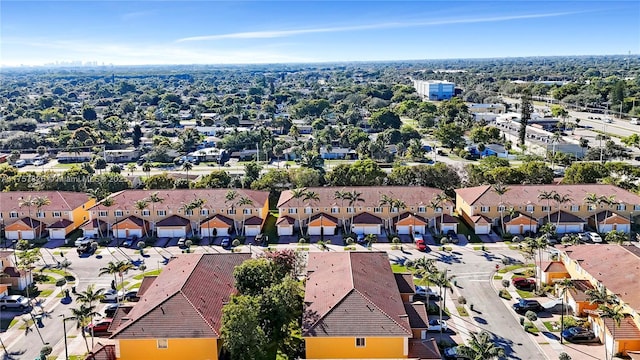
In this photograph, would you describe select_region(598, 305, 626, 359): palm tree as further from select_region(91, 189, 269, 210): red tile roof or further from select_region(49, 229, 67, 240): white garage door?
select_region(49, 229, 67, 240): white garage door

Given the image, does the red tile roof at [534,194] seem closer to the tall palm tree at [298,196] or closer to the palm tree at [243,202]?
Answer: the tall palm tree at [298,196]

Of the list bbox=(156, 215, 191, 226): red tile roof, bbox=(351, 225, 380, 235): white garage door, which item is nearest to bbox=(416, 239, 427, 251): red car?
bbox=(351, 225, 380, 235): white garage door

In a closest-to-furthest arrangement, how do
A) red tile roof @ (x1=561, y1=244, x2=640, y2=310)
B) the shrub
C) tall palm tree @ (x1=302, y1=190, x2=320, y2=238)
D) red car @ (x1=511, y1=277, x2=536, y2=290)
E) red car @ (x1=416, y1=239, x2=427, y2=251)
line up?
red tile roof @ (x1=561, y1=244, x2=640, y2=310), the shrub, red car @ (x1=511, y1=277, x2=536, y2=290), red car @ (x1=416, y1=239, x2=427, y2=251), tall palm tree @ (x1=302, y1=190, x2=320, y2=238)

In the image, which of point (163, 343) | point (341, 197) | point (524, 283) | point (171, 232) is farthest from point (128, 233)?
point (524, 283)

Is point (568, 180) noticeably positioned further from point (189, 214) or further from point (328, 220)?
point (189, 214)

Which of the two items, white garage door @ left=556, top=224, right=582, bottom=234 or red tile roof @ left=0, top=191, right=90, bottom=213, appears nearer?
white garage door @ left=556, top=224, right=582, bottom=234

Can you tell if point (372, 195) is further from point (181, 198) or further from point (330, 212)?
point (181, 198)
